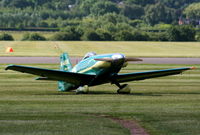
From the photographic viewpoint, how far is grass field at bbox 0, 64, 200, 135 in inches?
559

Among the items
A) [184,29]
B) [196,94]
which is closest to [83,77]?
[196,94]

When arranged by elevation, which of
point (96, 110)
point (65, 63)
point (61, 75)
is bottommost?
point (65, 63)

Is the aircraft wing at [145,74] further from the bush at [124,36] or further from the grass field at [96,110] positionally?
the bush at [124,36]

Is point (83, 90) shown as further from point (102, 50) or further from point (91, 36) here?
point (91, 36)

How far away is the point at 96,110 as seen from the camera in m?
17.2

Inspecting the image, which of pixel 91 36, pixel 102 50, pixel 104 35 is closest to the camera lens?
pixel 102 50

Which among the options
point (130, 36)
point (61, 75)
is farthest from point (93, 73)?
point (130, 36)

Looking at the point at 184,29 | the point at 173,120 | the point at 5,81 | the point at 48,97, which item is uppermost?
the point at 173,120

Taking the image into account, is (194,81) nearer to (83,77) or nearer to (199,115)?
(83,77)

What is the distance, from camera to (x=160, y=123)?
15.0 metres

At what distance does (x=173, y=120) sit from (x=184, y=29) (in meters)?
94.2

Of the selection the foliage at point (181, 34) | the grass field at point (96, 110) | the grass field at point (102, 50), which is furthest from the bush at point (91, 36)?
the grass field at point (96, 110)

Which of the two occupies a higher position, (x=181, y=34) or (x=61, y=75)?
(x=61, y=75)

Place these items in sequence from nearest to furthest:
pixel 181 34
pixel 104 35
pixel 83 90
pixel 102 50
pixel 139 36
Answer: pixel 83 90, pixel 102 50, pixel 104 35, pixel 139 36, pixel 181 34
